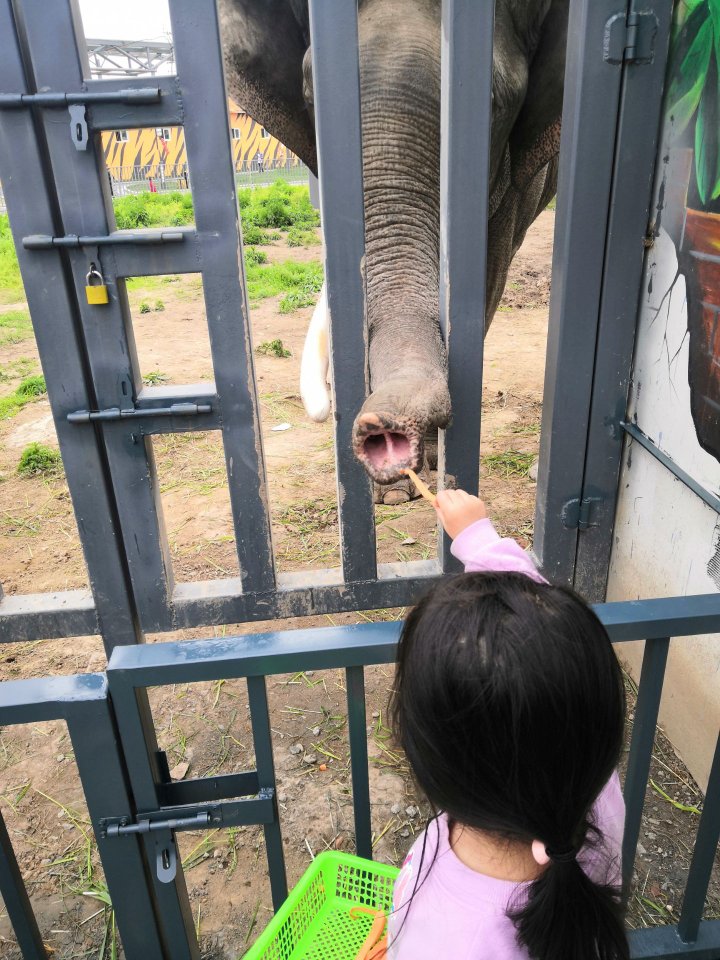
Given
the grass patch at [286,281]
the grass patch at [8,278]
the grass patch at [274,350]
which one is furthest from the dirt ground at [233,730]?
the grass patch at [8,278]

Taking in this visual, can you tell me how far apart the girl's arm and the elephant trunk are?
493 mm

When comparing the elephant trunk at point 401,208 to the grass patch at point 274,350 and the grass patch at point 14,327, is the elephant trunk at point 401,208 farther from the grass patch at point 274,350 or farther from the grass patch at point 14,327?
the grass patch at point 14,327

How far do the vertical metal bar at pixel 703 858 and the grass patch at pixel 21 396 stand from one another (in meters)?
5.21

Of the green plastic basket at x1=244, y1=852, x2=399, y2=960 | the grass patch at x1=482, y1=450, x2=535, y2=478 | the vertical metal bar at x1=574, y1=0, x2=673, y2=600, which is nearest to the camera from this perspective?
the green plastic basket at x1=244, y1=852, x2=399, y2=960

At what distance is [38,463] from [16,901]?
12.0ft

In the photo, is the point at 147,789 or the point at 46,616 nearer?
the point at 147,789

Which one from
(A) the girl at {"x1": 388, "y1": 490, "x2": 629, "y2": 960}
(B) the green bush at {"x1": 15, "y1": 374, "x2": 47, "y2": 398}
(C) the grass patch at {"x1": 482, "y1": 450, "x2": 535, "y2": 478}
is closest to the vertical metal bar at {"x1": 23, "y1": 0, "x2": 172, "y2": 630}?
(A) the girl at {"x1": 388, "y1": 490, "x2": 629, "y2": 960}

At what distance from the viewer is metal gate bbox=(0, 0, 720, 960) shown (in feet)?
4.20

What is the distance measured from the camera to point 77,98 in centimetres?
167

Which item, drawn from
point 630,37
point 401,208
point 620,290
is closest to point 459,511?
point 620,290

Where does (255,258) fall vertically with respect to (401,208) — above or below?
below

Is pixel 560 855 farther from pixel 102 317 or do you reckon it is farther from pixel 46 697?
pixel 102 317

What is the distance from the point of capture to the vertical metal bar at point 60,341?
5.64 ft

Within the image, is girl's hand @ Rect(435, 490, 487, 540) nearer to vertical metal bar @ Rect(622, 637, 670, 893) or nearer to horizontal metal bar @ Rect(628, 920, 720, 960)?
vertical metal bar @ Rect(622, 637, 670, 893)
